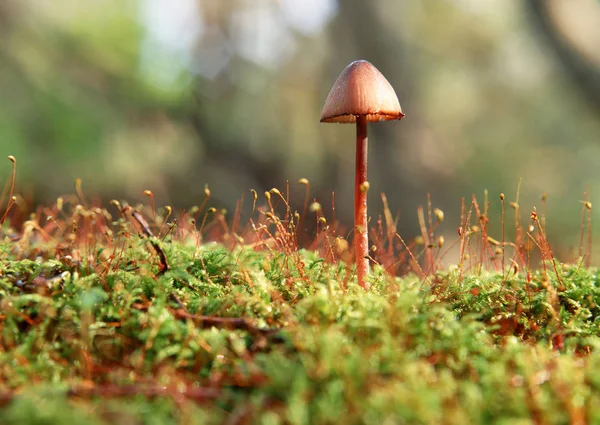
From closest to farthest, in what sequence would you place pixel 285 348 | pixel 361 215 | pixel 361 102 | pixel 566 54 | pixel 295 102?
pixel 285 348
pixel 361 102
pixel 361 215
pixel 566 54
pixel 295 102

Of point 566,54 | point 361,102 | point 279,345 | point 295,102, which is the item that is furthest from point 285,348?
point 295,102

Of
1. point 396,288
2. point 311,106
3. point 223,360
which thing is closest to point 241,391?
point 223,360

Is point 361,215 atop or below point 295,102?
below

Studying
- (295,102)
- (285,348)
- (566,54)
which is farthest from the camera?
(295,102)

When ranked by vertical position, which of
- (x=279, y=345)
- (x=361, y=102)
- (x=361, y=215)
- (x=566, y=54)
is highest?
(x=566, y=54)

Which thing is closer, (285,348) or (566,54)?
(285,348)

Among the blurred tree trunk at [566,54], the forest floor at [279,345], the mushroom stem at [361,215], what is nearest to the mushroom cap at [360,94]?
the mushroom stem at [361,215]

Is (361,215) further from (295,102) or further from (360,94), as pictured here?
(295,102)
